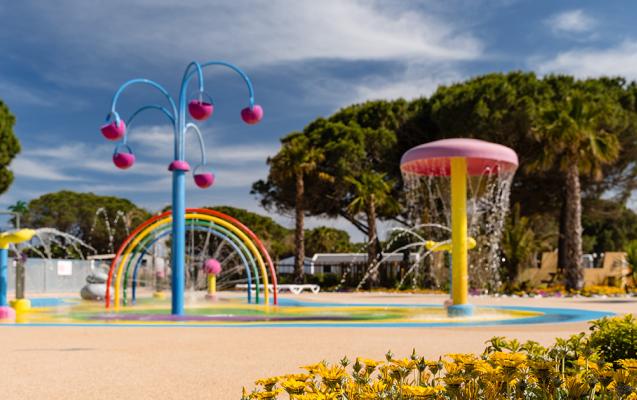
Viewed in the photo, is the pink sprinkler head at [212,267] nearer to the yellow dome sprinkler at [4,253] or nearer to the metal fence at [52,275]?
the yellow dome sprinkler at [4,253]

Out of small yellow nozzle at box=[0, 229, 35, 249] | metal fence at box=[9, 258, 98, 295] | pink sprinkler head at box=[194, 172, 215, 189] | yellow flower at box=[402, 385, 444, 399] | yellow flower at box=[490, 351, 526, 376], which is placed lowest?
metal fence at box=[9, 258, 98, 295]

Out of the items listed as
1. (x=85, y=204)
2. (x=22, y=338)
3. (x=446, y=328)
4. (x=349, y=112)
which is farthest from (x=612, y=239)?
(x=22, y=338)

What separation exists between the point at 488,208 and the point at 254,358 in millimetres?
22872

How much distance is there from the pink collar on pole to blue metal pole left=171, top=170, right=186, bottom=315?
16.8 feet

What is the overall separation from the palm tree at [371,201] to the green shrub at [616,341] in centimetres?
2987

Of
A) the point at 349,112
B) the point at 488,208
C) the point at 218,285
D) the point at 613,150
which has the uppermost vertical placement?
the point at 349,112

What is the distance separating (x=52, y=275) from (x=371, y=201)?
59.7 ft

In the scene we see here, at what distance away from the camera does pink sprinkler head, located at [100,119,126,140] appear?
607 inches

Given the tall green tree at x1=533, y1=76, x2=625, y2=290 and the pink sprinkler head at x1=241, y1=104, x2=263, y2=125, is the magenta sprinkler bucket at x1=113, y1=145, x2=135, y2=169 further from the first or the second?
the tall green tree at x1=533, y1=76, x2=625, y2=290

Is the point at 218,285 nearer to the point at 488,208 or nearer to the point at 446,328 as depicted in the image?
the point at 488,208

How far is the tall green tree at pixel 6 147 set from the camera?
1608 inches

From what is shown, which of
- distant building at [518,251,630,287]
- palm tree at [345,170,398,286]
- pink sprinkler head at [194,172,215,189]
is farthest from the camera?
palm tree at [345,170,398,286]

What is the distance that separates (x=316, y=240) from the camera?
6925cm

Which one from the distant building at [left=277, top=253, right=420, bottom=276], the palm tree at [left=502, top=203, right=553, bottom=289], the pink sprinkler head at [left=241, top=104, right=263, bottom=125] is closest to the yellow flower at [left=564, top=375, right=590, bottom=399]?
the pink sprinkler head at [left=241, top=104, right=263, bottom=125]
